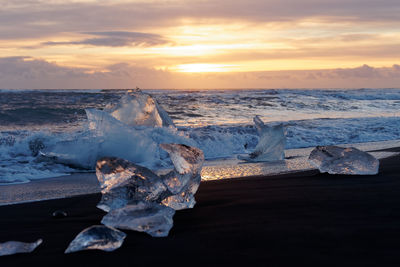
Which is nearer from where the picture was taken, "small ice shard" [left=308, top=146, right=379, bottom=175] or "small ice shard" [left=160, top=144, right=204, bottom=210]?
"small ice shard" [left=160, top=144, right=204, bottom=210]

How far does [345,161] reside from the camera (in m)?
4.27

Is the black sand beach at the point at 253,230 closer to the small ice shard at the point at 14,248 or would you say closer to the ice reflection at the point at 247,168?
the small ice shard at the point at 14,248

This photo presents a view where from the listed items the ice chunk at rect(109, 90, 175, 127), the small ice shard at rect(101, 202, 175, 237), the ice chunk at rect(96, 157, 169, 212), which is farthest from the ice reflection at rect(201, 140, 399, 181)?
the small ice shard at rect(101, 202, 175, 237)

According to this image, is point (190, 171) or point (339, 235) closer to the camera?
point (339, 235)

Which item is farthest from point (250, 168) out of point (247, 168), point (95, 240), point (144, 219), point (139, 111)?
point (95, 240)

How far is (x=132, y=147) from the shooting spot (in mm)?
6215

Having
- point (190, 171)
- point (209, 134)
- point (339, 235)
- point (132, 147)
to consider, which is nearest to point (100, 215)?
point (190, 171)

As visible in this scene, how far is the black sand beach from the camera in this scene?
1.79 meters

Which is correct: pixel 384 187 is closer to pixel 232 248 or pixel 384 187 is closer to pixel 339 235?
pixel 339 235

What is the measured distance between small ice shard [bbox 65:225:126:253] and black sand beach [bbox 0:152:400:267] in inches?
1.4

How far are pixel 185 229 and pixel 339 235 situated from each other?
77 cm

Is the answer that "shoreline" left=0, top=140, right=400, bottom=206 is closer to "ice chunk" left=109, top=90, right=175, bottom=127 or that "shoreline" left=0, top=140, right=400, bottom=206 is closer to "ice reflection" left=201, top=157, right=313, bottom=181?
"ice reflection" left=201, top=157, right=313, bottom=181

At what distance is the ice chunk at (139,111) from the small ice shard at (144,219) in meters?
4.53

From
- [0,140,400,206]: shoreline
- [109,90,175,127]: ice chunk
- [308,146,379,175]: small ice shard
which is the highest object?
[109,90,175,127]: ice chunk
